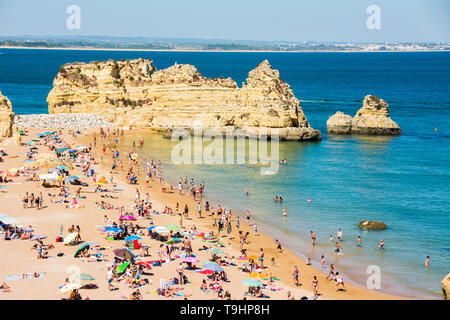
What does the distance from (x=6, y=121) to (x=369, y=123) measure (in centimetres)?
3622

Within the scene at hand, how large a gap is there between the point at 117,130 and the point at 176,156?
1227 cm

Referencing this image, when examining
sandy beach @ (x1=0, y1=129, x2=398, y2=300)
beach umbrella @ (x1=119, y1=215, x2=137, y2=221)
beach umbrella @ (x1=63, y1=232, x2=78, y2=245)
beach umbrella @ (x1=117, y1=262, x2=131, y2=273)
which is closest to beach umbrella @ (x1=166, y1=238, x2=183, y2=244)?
sandy beach @ (x1=0, y1=129, x2=398, y2=300)

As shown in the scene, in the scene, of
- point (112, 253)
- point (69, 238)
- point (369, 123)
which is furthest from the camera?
point (369, 123)

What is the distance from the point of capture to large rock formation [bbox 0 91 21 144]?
43.8 m

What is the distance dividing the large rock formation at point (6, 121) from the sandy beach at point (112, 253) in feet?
34.8

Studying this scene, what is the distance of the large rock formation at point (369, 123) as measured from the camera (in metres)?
57.7

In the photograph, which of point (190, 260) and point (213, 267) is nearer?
point (213, 267)

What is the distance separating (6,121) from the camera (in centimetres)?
4475

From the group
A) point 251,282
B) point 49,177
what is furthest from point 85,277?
point 49,177

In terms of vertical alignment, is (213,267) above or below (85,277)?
below

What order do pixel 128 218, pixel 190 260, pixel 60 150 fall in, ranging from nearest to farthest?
pixel 190 260 < pixel 128 218 < pixel 60 150

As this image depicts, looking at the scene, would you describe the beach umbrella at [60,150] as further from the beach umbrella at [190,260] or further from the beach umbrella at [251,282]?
the beach umbrella at [251,282]

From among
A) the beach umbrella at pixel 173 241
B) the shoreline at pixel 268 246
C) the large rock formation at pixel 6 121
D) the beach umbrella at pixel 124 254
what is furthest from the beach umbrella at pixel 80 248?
the large rock formation at pixel 6 121

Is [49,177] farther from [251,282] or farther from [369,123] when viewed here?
[369,123]
